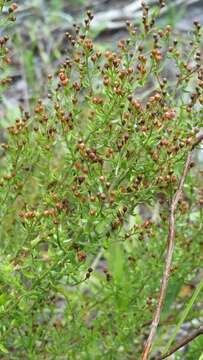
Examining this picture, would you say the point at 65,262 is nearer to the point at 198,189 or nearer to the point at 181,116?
the point at 181,116

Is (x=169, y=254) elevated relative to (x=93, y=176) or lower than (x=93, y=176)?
lower

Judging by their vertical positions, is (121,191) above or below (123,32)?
above

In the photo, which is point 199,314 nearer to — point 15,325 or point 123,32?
point 15,325

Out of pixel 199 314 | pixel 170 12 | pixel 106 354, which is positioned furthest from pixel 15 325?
pixel 170 12

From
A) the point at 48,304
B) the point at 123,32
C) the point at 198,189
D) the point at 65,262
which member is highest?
the point at 65,262

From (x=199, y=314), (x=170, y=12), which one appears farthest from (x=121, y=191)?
(x=170, y=12)

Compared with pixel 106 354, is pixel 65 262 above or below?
above

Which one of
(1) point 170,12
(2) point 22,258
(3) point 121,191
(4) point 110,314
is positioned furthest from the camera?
(1) point 170,12

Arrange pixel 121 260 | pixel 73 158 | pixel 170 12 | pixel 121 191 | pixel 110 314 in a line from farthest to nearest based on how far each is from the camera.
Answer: pixel 170 12
pixel 121 260
pixel 110 314
pixel 73 158
pixel 121 191

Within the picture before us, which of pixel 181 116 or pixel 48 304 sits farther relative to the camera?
pixel 48 304
